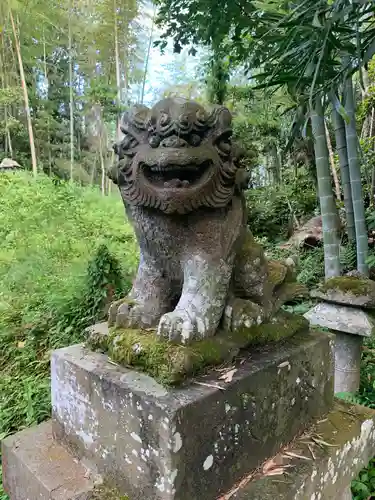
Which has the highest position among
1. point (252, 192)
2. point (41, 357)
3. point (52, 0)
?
point (52, 0)

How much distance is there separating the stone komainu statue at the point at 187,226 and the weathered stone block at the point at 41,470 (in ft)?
1.55

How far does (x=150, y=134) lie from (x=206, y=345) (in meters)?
0.65

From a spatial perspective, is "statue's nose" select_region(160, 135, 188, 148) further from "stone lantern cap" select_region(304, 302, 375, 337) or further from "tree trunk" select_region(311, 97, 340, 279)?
"tree trunk" select_region(311, 97, 340, 279)

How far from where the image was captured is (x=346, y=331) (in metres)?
2.15

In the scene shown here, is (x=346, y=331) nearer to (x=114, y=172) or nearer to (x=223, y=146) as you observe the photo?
(x=223, y=146)

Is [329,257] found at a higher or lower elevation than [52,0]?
lower

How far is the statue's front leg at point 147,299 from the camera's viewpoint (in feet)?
4.22

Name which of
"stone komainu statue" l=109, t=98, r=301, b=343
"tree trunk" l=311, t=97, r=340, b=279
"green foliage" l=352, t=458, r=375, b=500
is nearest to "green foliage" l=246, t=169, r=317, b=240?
"tree trunk" l=311, t=97, r=340, b=279

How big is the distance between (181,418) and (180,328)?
0.25 metres

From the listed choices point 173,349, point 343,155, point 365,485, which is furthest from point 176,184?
point 343,155

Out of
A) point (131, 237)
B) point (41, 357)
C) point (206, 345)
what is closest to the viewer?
point (206, 345)

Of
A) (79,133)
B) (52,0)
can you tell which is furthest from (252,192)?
(79,133)

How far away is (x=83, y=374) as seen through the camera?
1215 mm

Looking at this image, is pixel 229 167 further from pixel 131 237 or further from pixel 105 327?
pixel 131 237
